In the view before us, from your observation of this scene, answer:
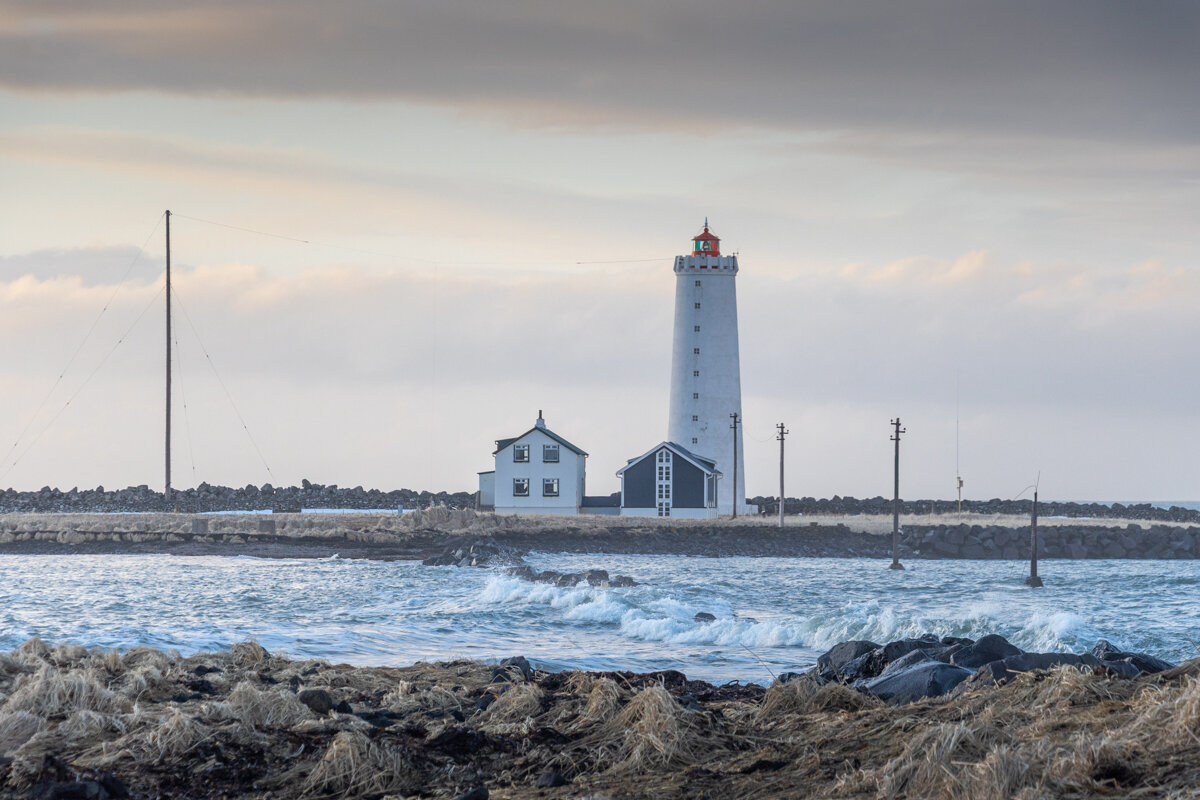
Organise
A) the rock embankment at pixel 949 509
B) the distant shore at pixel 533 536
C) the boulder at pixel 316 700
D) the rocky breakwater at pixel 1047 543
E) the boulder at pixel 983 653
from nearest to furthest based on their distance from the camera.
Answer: the boulder at pixel 316 700, the boulder at pixel 983 653, the distant shore at pixel 533 536, the rocky breakwater at pixel 1047 543, the rock embankment at pixel 949 509

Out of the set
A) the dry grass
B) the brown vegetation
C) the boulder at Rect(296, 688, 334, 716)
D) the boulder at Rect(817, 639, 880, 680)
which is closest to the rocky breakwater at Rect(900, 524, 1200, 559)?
the boulder at Rect(817, 639, 880, 680)

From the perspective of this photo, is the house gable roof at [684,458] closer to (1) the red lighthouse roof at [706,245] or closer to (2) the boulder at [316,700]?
(1) the red lighthouse roof at [706,245]

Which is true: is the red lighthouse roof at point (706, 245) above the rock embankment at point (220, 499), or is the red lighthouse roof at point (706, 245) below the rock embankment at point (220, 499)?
above

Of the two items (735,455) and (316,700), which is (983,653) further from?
(735,455)

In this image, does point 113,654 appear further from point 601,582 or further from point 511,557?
point 511,557

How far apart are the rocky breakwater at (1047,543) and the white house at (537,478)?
15870 mm

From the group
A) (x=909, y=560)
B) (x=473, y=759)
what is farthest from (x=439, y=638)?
(x=909, y=560)

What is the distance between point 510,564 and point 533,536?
13.0m

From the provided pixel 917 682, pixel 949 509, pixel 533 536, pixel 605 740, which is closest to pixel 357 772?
pixel 605 740

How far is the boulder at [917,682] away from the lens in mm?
9062

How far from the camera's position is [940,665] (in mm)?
9625

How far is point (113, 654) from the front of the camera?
427 inches

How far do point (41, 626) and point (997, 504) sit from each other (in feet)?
227

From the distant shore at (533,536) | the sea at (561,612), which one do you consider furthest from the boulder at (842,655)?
the distant shore at (533,536)
